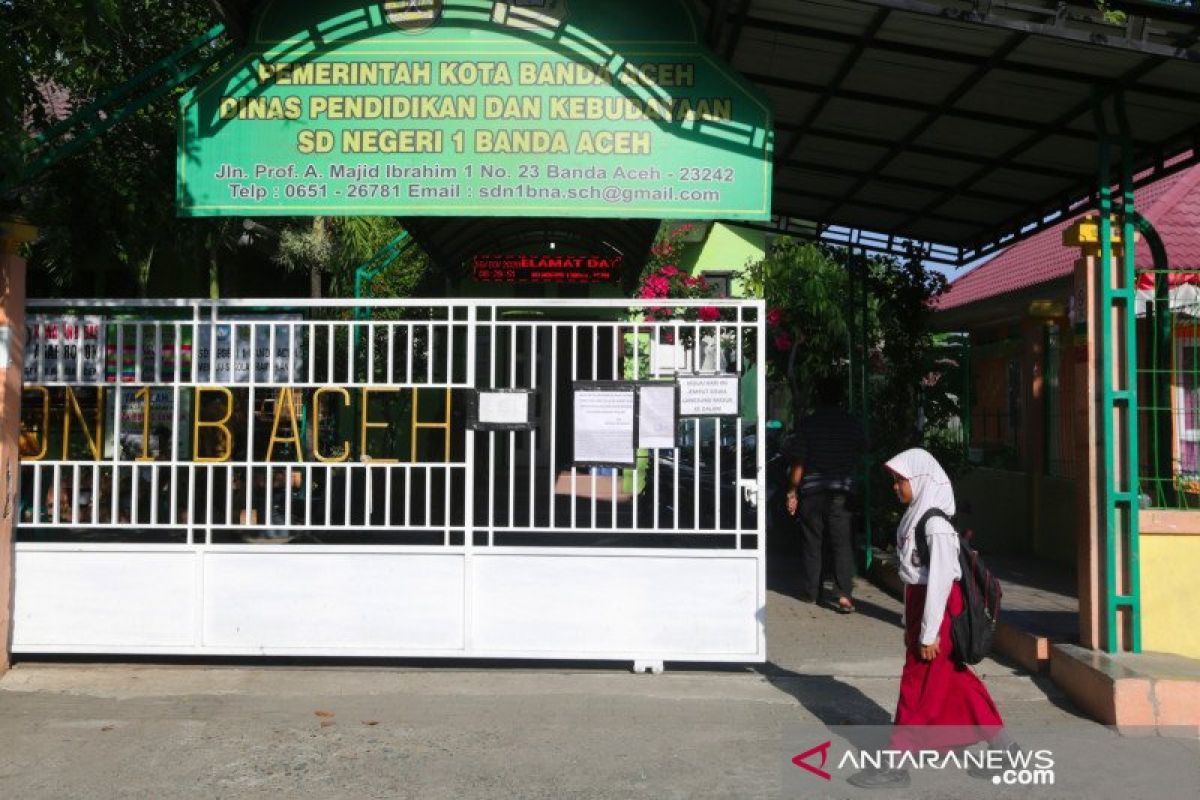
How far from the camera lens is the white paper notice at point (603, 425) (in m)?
7.34

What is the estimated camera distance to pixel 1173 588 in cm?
692

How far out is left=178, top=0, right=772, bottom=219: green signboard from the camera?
736 centimetres

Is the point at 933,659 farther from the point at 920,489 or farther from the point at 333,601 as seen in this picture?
the point at 333,601

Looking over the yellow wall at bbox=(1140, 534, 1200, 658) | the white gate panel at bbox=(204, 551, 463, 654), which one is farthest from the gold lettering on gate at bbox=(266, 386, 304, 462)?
the yellow wall at bbox=(1140, 534, 1200, 658)

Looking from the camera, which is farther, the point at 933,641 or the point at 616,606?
the point at 616,606

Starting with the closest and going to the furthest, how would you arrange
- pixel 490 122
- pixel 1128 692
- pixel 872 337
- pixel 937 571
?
pixel 937 571, pixel 1128 692, pixel 490 122, pixel 872 337

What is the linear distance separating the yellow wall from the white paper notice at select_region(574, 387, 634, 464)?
3142 mm

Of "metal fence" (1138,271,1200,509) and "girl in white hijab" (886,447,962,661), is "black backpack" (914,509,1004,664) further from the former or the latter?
"metal fence" (1138,271,1200,509)

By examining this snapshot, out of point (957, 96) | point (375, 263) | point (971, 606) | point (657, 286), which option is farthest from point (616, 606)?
point (657, 286)

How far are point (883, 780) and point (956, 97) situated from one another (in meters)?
4.60

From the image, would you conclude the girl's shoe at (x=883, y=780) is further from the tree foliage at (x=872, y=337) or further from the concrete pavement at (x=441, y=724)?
the tree foliage at (x=872, y=337)

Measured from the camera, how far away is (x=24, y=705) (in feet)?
22.0

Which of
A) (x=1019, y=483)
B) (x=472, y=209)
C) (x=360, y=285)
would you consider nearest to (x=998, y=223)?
(x=1019, y=483)

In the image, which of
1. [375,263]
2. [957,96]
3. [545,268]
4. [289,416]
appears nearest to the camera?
[289,416]
